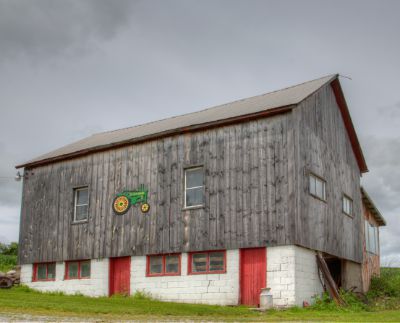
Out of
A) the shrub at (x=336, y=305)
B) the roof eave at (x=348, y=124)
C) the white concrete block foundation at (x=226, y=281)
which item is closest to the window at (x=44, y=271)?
the white concrete block foundation at (x=226, y=281)

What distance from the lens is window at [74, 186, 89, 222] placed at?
28.7 meters

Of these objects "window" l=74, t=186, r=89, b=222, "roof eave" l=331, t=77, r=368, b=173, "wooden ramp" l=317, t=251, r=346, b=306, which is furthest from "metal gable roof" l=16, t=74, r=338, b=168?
"wooden ramp" l=317, t=251, r=346, b=306

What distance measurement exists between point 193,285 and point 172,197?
3.78 m

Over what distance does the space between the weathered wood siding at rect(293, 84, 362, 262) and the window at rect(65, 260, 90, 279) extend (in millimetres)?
10315

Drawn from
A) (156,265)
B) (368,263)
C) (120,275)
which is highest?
(368,263)

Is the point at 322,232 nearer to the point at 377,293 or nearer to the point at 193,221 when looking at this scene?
the point at 193,221

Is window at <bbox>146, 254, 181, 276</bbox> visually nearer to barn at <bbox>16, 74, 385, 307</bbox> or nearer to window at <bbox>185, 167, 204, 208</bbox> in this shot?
barn at <bbox>16, 74, 385, 307</bbox>

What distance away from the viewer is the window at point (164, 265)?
2495 cm

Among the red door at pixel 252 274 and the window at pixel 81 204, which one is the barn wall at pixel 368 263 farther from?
the window at pixel 81 204

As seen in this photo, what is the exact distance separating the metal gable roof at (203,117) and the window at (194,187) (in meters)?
1.89

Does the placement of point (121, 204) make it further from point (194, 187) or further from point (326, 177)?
point (326, 177)

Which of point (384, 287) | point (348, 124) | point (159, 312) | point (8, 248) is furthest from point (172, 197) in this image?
point (8, 248)

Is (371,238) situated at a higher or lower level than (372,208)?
lower

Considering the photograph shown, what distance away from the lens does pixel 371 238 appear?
118 feet
